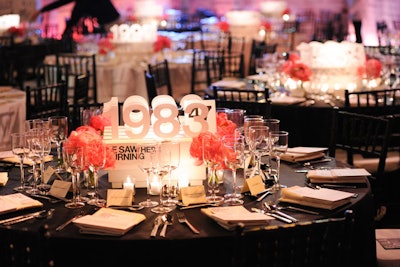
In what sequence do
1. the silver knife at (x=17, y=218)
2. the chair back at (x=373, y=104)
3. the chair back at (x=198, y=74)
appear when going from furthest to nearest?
1. the chair back at (x=198, y=74)
2. the chair back at (x=373, y=104)
3. the silver knife at (x=17, y=218)

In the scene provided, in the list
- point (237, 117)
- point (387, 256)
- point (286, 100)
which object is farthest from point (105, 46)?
point (387, 256)

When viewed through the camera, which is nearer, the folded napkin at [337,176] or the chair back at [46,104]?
the folded napkin at [337,176]

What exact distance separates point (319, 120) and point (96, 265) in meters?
3.23

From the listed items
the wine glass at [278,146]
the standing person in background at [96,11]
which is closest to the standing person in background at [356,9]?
the standing person in background at [96,11]

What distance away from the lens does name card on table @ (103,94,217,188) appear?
9.32 ft

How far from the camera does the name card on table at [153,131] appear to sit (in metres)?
2.84

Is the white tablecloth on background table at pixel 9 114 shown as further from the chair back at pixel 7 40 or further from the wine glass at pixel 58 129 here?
the chair back at pixel 7 40

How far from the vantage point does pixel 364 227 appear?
2693mm

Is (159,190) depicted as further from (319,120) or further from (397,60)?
(397,60)

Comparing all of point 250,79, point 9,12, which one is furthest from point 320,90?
point 9,12

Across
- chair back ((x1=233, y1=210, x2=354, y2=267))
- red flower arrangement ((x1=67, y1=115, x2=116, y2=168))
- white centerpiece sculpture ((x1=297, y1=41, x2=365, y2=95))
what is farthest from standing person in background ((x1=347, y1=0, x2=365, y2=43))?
chair back ((x1=233, y1=210, x2=354, y2=267))

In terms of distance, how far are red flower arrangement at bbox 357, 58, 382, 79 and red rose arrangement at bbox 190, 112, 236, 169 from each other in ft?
9.45

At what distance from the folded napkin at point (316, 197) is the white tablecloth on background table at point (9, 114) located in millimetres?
2710

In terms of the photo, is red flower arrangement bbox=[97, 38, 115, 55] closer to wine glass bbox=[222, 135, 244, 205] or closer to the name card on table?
the name card on table
